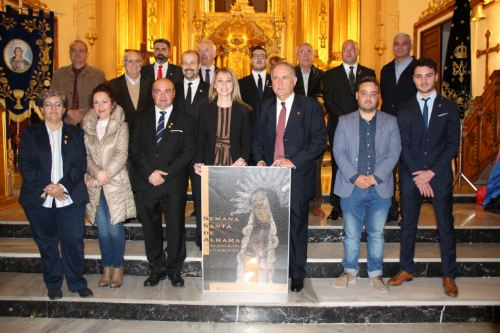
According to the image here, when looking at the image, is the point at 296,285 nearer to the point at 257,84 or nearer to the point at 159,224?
the point at 159,224

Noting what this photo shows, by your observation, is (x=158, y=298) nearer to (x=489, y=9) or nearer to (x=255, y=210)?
(x=255, y=210)

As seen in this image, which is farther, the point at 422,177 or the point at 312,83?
the point at 312,83

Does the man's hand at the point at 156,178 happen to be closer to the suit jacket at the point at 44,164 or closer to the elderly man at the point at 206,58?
the suit jacket at the point at 44,164

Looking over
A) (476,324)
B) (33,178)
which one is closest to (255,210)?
(33,178)

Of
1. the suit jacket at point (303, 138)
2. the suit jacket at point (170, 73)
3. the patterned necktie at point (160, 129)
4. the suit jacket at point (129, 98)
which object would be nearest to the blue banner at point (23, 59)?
the suit jacket at point (170, 73)

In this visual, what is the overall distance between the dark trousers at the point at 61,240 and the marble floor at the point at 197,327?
0.91 feet

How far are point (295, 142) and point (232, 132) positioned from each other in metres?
0.51

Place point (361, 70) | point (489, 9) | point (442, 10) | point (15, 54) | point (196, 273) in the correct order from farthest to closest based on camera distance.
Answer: point (442, 10)
point (489, 9)
point (15, 54)
point (361, 70)
point (196, 273)

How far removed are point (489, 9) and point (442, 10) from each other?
46.1 inches

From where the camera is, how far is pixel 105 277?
3506 mm

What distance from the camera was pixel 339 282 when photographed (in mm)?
3504

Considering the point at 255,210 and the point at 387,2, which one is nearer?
the point at 255,210

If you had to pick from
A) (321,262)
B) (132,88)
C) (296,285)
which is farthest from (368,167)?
(132,88)

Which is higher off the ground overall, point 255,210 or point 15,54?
point 15,54
